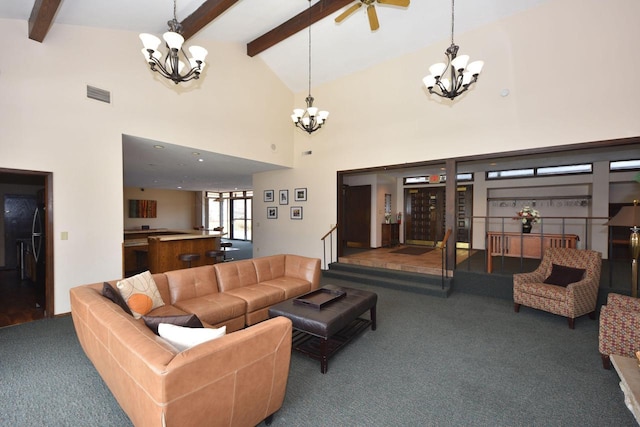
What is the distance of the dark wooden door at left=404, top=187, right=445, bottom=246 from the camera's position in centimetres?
915

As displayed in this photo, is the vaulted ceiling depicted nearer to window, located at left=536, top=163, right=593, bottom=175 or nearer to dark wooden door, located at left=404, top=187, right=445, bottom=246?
window, located at left=536, top=163, right=593, bottom=175

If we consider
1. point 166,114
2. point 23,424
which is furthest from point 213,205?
point 23,424

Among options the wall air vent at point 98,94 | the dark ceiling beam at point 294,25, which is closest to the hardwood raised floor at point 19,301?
the wall air vent at point 98,94

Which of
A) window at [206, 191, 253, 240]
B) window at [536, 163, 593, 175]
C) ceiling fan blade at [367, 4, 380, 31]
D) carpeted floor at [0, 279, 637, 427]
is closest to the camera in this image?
carpeted floor at [0, 279, 637, 427]

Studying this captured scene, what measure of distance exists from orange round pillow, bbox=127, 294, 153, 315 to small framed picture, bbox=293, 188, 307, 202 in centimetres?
492

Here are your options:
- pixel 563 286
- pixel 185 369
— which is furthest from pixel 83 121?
pixel 563 286

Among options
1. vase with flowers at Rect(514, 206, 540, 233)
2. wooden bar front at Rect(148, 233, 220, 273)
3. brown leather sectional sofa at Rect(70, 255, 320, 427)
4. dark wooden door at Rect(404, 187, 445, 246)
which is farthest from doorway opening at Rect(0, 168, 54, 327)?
dark wooden door at Rect(404, 187, 445, 246)

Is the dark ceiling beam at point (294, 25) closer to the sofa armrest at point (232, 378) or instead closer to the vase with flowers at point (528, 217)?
the sofa armrest at point (232, 378)

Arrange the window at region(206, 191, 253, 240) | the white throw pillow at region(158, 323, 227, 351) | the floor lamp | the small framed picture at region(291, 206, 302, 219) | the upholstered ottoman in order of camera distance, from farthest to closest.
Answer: the window at region(206, 191, 253, 240) → the small framed picture at region(291, 206, 302, 219) → the floor lamp → the upholstered ottoman → the white throw pillow at region(158, 323, 227, 351)

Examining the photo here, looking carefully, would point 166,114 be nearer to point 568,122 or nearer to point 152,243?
point 152,243

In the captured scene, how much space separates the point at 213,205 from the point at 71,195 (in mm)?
11421

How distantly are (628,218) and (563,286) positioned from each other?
1.24 meters

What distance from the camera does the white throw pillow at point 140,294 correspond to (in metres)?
2.67

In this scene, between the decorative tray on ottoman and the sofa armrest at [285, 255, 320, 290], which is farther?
the sofa armrest at [285, 255, 320, 290]
